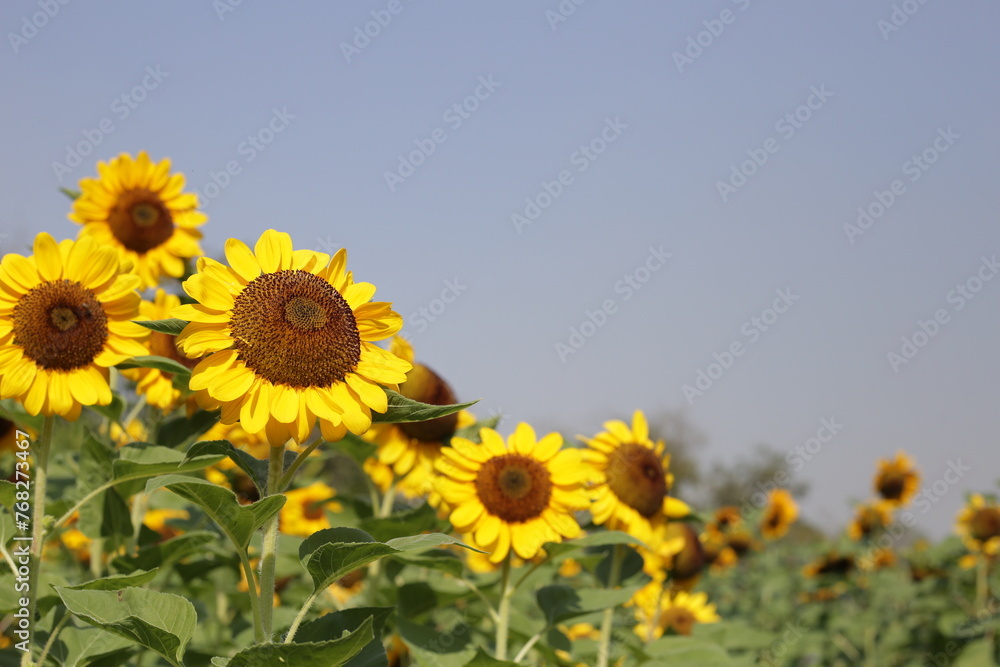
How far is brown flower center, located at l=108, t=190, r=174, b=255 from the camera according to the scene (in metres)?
3.99

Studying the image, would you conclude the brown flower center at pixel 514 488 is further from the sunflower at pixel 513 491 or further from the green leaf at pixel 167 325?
the green leaf at pixel 167 325

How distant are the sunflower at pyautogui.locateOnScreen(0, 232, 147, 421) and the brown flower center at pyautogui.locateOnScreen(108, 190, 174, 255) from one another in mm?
1590

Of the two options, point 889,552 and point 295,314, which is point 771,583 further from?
point 295,314

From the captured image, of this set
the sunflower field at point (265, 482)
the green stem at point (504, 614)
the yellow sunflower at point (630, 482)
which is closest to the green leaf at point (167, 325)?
the sunflower field at point (265, 482)

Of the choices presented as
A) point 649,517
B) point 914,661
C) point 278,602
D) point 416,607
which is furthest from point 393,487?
point 914,661

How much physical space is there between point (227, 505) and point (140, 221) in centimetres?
254

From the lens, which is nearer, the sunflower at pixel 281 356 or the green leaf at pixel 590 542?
the sunflower at pixel 281 356

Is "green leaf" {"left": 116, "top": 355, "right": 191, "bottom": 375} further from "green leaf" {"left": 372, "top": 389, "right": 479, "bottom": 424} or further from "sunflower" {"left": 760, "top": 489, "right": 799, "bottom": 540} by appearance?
"sunflower" {"left": 760, "top": 489, "right": 799, "bottom": 540}

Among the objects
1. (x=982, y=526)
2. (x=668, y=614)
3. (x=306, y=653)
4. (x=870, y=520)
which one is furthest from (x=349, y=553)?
(x=870, y=520)

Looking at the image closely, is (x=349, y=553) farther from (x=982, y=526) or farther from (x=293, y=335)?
(x=982, y=526)

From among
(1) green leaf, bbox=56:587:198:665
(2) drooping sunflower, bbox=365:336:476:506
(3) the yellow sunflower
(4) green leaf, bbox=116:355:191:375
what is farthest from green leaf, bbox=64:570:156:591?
(3) the yellow sunflower

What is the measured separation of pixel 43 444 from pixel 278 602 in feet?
9.59

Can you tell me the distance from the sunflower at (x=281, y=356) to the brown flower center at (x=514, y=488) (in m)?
1.10

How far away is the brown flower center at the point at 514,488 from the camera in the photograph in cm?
300
